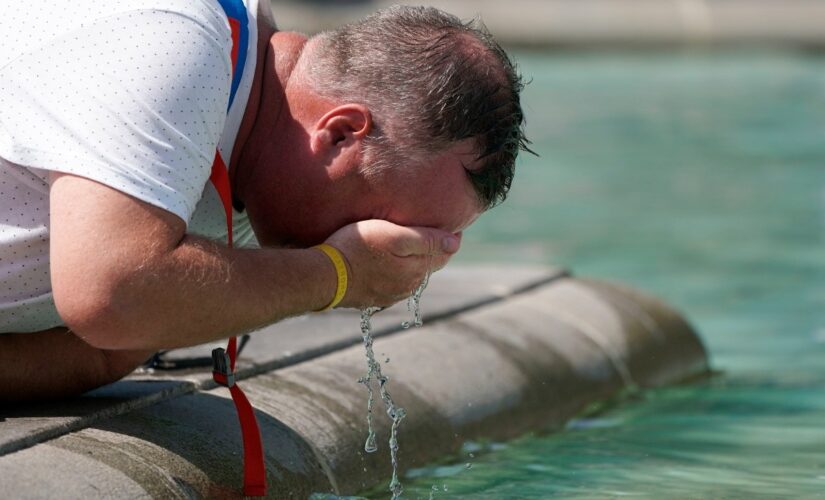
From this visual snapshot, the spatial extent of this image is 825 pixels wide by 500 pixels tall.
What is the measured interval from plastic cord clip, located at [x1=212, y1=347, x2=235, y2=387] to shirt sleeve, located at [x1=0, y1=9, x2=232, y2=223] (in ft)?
1.88

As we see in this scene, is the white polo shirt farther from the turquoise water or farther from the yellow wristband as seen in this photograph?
the turquoise water

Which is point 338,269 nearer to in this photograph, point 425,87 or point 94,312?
point 425,87

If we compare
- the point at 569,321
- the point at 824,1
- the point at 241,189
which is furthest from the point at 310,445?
the point at 824,1

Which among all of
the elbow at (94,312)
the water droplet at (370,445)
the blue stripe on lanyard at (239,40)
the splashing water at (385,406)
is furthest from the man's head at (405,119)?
the water droplet at (370,445)

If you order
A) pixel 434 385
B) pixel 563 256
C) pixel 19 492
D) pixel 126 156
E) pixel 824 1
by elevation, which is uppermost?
pixel 824 1

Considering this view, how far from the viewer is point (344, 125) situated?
305cm

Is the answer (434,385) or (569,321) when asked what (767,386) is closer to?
(569,321)

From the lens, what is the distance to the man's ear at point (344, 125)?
304cm

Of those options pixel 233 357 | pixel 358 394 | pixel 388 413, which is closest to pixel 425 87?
pixel 233 357

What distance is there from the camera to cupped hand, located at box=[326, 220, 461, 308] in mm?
3029

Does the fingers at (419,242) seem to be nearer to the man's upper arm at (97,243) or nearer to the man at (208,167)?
the man at (208,167)

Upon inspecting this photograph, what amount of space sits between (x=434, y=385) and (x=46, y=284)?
1.59 metres

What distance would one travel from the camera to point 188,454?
320 cm

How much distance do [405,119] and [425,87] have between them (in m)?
0.08
